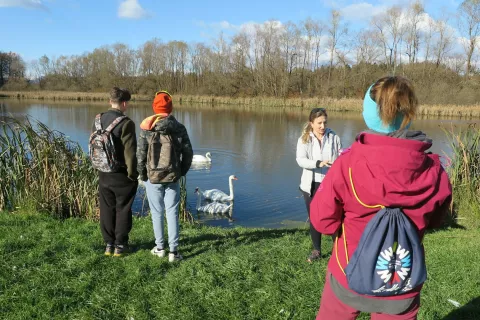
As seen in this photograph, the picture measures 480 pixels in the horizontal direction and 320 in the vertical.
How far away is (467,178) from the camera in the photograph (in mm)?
5852

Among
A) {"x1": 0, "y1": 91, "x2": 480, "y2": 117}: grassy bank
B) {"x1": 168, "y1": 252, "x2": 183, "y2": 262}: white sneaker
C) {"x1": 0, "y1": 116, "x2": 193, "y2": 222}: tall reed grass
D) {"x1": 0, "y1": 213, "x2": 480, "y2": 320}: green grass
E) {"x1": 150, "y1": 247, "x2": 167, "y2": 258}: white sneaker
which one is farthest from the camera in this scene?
{"x1": 0, "y1": 91, "x2": 480, "y2": 117}: grassy bank

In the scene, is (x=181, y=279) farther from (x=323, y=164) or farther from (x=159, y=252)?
(x=323, y=164)

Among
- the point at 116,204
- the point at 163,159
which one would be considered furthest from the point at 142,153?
the point at 116,204

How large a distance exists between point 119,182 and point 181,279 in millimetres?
1152

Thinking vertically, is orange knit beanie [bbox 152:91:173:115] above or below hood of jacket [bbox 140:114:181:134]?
above

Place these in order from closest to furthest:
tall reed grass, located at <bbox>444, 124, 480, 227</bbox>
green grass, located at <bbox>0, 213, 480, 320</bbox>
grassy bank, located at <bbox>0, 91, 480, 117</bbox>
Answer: green grass, located at <bbox>0, 213, 480, 320</bbox> < tall reed grass, located at <bbox>444, 124, 480, 227</bbox> < grassy bank, located at <bbox>0, 91, 480, 117</bbox>

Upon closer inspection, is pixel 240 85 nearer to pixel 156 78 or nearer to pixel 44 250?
pixel 156 78

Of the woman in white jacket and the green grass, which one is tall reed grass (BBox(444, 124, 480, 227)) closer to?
the green grass

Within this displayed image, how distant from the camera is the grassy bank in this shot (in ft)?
82.8

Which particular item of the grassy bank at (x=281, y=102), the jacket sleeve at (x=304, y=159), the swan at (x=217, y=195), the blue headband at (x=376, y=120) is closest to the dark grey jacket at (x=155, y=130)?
the jacket sleeve at (x=304, y=159)

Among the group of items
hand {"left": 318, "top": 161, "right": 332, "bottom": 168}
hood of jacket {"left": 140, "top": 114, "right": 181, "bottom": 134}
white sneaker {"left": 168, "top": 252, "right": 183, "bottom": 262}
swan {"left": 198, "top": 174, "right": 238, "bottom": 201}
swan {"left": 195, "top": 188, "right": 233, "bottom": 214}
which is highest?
hood of jacket {"left": 140, "top": 114, "right": 181, "bottom": 134}

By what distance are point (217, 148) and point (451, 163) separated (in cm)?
888

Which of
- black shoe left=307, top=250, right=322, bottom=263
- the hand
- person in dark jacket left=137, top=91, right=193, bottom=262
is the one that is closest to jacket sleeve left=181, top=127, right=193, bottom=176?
person in dark jacket left=137, top=91, right=193, bottom=262

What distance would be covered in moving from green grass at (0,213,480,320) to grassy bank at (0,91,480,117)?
2131 centimetres
